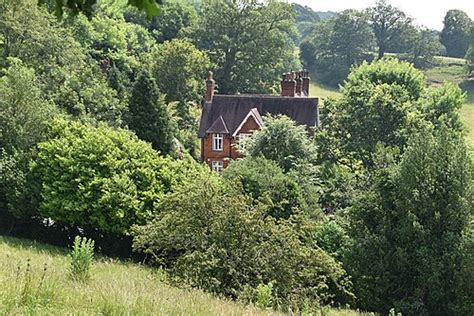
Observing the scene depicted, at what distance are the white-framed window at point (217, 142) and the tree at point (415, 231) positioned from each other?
840 inches

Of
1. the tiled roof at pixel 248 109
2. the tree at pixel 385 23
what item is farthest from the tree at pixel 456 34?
the tiled roof at pixel 248 109

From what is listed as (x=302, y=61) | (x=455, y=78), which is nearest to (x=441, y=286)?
(x=455, y=78)

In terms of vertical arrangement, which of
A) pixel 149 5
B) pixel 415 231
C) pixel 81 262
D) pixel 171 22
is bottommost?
pixel 415 231

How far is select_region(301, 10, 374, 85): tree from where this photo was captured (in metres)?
88.4

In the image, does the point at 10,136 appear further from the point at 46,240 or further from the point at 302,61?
the point at 302,61

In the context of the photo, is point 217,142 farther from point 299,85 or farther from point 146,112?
point 299,85

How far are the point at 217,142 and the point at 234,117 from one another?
2425 millimetres

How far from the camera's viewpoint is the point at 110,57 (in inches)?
2028

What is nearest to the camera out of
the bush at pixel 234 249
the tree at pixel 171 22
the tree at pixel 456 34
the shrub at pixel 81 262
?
the shrub at pixel 81 262

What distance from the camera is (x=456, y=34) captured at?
10850cm

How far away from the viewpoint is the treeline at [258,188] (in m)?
16.8

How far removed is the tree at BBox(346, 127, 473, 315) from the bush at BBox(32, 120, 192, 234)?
8.03 m

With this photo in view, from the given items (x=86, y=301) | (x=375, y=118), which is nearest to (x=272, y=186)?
(x=375, y=118)

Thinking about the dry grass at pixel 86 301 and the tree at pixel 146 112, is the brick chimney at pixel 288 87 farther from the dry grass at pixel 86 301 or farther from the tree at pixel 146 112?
the dry grass at pixel 86 301
